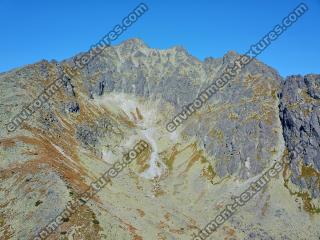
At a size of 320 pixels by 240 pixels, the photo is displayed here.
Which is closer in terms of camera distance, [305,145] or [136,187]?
[136,187]

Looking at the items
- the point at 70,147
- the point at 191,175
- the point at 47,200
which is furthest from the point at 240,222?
the point at 47,200

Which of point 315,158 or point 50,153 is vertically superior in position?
point 50,153

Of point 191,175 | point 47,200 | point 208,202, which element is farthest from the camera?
point 191,175

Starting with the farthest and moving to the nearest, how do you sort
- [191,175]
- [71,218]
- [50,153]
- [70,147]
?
1. [191,175]
2. [70,147]
3. [50,153]
4. [71,218]

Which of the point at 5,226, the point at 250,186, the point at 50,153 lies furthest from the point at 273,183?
the point at 5,226

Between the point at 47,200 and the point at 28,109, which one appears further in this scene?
the point at 28,109

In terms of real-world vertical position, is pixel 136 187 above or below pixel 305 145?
above

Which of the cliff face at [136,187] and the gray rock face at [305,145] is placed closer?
the cliff face at [136,187]

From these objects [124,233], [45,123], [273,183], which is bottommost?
[124,233]

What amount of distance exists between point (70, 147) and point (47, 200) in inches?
2752

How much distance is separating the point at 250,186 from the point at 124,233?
108 metres

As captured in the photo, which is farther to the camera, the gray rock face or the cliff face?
the gray rock face

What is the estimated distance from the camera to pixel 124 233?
269 feet

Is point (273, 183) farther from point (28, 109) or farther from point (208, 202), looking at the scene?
point (28, 109)
